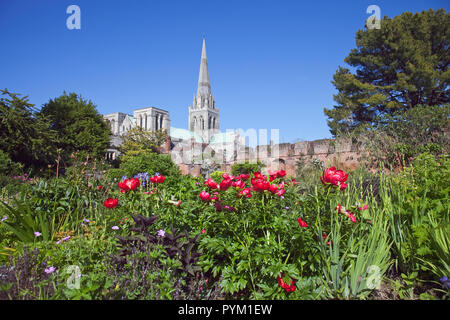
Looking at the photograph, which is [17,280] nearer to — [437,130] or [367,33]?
[437,130]

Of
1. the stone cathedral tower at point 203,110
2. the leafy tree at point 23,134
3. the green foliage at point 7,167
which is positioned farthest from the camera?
the stone cathedral tower at point 203,110

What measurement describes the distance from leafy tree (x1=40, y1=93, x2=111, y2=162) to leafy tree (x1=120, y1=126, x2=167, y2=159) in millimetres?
4848

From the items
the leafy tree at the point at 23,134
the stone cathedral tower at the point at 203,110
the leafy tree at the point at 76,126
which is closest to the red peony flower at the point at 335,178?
the leafy tree at the point at 23,134

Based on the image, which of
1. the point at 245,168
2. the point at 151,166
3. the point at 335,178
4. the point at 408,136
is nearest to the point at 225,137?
the point at 245,168

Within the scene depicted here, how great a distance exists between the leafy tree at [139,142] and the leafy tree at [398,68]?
794 inches

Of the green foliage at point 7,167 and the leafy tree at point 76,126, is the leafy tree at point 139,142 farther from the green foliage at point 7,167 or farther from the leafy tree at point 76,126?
the green foliage at point 7,167

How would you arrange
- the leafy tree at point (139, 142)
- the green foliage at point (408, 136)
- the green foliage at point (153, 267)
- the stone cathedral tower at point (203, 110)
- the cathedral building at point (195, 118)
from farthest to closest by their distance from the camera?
the stone cathedral tower at point (203, 110) < the cathedral building at point (195, 118) < the leafy tree at point (139, 142) < the green foliage at point (408, 136) < the green foliage at point (153, 267)

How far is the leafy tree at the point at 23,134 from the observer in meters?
13.1

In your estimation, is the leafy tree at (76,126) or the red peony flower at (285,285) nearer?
the red peony flower at (285,285)

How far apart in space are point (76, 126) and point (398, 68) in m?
27.1

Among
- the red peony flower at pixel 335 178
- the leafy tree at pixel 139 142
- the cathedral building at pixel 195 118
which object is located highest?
the cathedral building at pixel 195 118
